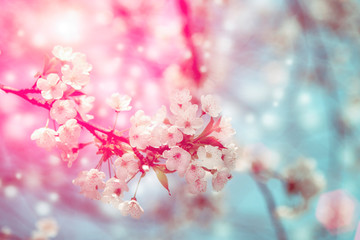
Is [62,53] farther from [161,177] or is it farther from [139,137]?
[161,177]

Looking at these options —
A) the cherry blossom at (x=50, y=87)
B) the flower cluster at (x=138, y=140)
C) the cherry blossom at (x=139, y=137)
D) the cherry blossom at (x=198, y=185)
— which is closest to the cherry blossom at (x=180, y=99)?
the flower cluster at (x=138, y=140)

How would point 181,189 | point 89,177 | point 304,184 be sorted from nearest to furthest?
point 89,177, point 304,184, point 181,189

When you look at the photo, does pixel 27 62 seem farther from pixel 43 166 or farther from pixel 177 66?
pixel 177 66

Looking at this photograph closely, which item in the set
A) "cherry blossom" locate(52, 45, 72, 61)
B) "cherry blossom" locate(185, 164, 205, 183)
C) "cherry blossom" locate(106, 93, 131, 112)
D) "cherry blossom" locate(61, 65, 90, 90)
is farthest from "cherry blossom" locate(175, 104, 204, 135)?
"cherry blossom" locate(52, 45, 72, 61)

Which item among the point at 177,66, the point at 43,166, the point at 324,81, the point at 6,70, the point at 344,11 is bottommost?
the point at 43,166

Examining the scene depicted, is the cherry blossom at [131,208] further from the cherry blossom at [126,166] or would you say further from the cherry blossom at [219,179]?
the cherry blossom at [219,179]

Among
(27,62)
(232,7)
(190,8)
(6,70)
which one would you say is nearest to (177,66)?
(190,8)

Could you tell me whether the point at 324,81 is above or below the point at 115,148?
above
